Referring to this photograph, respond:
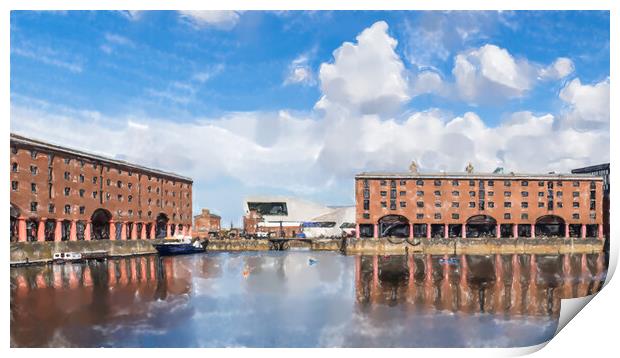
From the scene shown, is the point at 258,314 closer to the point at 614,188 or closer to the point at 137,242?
the point at 614,188

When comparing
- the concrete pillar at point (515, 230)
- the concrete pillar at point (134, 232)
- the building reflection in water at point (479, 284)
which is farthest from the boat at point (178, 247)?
the concrete pillar at point (515, 230)

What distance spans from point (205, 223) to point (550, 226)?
54.9 meters

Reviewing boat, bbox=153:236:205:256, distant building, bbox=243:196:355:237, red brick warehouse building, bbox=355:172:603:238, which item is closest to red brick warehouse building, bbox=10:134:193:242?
boat, bbox=153:236:205:256

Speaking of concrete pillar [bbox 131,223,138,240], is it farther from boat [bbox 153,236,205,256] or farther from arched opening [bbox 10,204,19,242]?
arched opening [bbox 10,204,19,242]

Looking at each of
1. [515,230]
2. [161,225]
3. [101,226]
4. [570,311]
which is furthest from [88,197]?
[515,230]

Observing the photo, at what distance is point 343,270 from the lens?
45906 millimetres

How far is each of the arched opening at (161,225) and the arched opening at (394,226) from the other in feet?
87.7

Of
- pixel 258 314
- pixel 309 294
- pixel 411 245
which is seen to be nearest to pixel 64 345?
pixel 258 314

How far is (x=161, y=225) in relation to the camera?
230 ft

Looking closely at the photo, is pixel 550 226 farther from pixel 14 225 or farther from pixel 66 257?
pixel 14 225

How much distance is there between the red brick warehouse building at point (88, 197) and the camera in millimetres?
39875

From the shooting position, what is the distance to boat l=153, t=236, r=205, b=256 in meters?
64.9

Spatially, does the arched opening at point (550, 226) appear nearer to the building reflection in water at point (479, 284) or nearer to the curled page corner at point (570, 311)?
the building reflection in water at point (479, 284)

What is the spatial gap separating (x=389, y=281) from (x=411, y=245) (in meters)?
29.7
